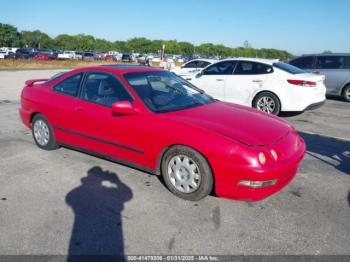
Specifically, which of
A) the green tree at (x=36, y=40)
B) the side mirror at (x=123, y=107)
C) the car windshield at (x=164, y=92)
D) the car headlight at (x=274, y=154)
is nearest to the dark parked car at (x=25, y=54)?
the car windshield at (x=164, y=92)

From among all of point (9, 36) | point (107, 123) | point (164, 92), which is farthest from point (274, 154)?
point (9, 36)

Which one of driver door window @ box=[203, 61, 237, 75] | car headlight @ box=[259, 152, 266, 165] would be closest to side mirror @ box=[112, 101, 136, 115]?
car headlight @ box=[259, 152, 266, 165]

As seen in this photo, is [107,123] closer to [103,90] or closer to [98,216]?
[103,90]

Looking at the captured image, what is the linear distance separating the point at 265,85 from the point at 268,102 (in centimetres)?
42

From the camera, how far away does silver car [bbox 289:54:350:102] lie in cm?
1124

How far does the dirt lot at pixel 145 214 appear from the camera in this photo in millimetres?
2881

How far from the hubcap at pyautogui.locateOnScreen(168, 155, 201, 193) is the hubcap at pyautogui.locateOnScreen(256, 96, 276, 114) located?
501 cm

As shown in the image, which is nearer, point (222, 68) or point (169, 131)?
point (169, 131)

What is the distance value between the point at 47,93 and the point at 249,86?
498 cm

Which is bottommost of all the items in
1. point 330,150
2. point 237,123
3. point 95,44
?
point 330,150

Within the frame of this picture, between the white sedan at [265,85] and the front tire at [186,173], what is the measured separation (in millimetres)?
4999

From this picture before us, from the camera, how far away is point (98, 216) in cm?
335

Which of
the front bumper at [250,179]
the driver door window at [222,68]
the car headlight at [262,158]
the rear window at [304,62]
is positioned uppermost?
the rear window at [304,62]

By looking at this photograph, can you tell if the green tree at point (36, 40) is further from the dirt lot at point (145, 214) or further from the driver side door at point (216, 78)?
the dirt lot at point (145, 214)
